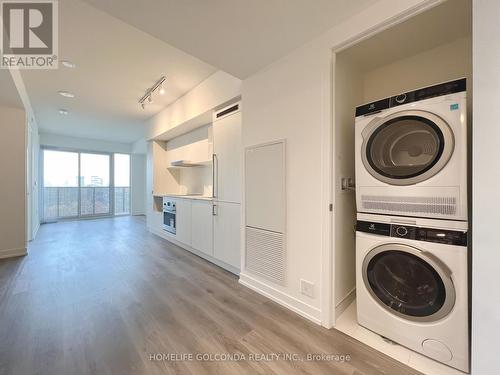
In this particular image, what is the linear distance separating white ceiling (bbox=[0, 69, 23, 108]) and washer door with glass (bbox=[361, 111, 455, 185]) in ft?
13.0

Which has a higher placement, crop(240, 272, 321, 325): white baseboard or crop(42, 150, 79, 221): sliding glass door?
crop(42, 150, 79, 221): sliding glass door

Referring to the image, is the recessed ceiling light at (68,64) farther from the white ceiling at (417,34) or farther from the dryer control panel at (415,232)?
the dryer control panel at (415,232)

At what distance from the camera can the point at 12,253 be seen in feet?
11.7

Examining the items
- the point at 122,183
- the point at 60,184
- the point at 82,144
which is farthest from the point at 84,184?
the point at 82,144

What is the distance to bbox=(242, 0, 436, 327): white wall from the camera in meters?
1.81

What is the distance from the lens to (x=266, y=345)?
1.60 metres

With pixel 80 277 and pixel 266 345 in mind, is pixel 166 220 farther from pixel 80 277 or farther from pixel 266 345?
pixel 266 345

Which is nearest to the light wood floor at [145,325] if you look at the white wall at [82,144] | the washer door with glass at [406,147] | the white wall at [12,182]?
the white wall at [12,182]

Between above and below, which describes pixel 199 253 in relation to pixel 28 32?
below

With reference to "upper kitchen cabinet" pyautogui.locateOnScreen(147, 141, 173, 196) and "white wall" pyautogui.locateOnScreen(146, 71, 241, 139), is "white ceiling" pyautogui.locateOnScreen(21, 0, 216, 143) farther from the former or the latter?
"upper kitchen cabinet" pyautogui.locateOnScreen(147, 141, 173, 196)

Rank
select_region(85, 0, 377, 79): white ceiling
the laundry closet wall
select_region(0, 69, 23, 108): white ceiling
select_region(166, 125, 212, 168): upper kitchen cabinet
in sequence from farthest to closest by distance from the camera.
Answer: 1. select_region(166, 125, 212, 168): upper kitchen cabinet
2. select_region(0, 69, 23, 108): white ceiling
3. the laundry closet wall
4. select_region(85, 0, 377, 79): white ceiling

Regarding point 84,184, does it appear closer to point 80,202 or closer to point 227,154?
point 80,202

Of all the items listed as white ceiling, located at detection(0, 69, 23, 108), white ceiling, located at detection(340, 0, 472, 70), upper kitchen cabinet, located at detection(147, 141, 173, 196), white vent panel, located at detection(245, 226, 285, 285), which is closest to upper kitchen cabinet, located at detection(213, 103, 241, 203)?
white vent panel, located at detection(245, 226, 285, 285)

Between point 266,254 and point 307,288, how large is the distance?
54 cm
